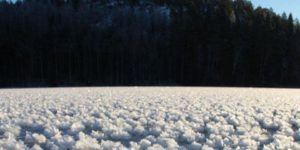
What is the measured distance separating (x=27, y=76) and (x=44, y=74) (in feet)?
8.58

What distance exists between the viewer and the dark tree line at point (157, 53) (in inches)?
2486

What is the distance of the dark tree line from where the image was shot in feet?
207

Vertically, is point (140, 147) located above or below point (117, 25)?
below

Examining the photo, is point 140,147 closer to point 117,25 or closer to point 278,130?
point 278,130

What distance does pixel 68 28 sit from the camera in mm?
71125

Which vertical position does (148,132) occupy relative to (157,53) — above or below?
below

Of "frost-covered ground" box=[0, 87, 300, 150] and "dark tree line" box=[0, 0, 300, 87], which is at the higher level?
"dark tree line" box=[0, 0, 300, 87]

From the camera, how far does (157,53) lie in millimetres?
69188

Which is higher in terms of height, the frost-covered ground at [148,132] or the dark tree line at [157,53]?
the dark tree line at [157,53]

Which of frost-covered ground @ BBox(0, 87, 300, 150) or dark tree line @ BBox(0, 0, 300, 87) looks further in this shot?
dark tree line @ BBox(0, 0, 300, 87)

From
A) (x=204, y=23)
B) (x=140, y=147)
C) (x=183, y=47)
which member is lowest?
(x=140, y=147)

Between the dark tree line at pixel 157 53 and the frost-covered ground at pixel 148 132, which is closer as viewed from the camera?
the frost-covered ground at pixel 148 132

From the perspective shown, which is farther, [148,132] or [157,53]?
[157,53]

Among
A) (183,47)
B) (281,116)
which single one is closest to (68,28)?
(183,47)
